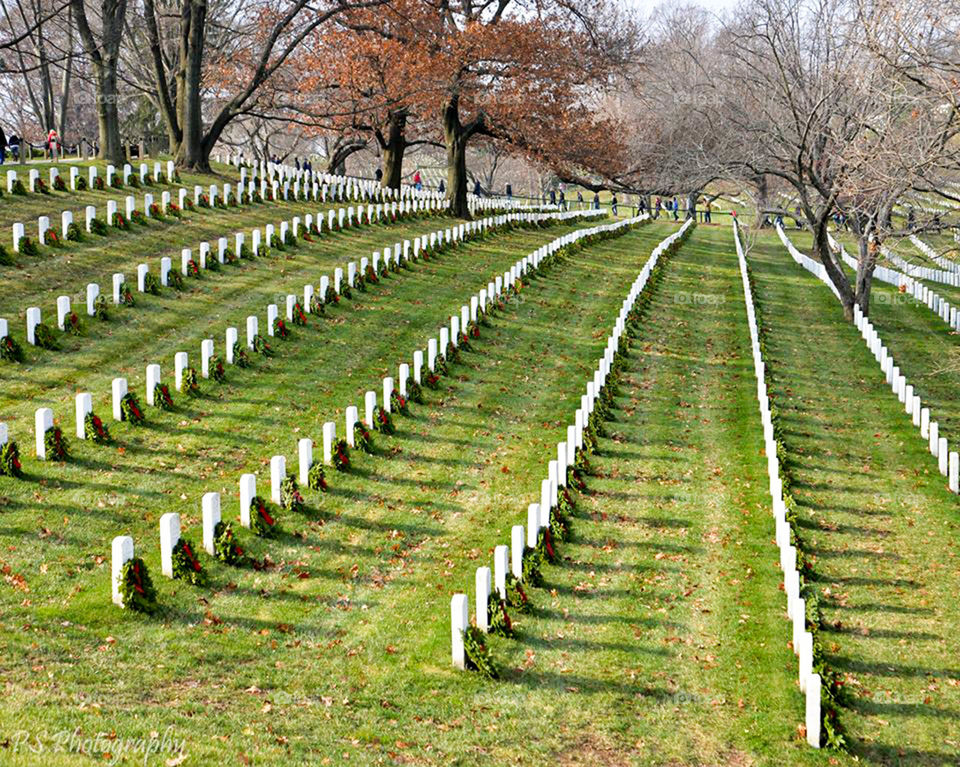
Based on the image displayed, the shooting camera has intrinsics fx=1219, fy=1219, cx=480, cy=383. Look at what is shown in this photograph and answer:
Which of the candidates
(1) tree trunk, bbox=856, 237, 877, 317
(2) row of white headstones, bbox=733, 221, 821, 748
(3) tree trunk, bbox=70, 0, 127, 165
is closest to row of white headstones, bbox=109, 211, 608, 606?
(2) row of white headstones, bbox=733, 221, 821, 748

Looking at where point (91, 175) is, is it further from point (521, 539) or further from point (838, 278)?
point (521, 539)

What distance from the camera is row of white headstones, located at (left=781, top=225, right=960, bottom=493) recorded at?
17.7 meters

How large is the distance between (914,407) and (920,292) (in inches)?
640

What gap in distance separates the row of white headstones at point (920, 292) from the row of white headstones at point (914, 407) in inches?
108

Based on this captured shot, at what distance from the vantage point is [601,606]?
12.5 meters

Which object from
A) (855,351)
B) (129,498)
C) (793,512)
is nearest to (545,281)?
(855,351)

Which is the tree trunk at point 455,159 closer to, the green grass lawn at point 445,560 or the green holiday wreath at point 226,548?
the green grass lawn at point 445,560

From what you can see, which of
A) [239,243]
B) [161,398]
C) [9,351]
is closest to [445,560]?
[161,398]

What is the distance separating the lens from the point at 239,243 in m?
26.9
